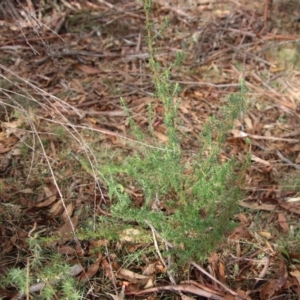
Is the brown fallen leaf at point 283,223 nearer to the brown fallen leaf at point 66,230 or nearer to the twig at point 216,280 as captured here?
the twig at point 216,280

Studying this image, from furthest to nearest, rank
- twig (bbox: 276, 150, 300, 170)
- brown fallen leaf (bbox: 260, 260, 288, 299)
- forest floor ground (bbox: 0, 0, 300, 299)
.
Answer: twig (bbox: 276, 150, 300, 170), forest floor ground (bbox: 0, 0, 300, 299), brown fallen leaf (bbox: 260, 260, 288, 299)

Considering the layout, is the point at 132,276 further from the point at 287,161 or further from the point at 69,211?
the point at 287,161

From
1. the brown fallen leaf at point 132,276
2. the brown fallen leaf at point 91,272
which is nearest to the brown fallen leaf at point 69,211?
the brown fallen leaf at point 91,272

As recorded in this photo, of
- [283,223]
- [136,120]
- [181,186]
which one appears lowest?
[283,223]

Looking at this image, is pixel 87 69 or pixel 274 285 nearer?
pixel 274 285

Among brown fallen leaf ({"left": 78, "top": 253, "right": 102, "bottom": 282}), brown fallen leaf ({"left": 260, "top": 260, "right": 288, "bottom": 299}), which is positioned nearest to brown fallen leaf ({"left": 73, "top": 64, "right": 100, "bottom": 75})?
brown fallen leaf ({"left": 78, "top": 253, "right": 102, "bottom": 282})

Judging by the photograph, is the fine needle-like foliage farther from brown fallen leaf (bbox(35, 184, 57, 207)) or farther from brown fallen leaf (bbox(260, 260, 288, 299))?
brown fallen leaf (bbox(35, 184, 57, 207))

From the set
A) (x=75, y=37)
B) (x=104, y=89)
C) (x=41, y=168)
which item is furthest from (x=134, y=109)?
(x=75, y=37)

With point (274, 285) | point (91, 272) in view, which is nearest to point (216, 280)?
point (274, 285)

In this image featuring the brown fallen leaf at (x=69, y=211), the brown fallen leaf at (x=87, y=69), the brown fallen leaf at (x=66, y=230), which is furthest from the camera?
the brown fallen leaf at (x=87, y=69)

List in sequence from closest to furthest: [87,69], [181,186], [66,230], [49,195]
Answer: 1. [181,186]
2. [66,230]
3. [49,195]
4. [87,69]

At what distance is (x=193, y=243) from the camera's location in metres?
1.85

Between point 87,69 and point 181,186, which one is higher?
point 181,186

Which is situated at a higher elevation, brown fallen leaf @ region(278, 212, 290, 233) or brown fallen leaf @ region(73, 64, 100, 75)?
brown fallen leaf @ region(73, 64, 100, 75)
